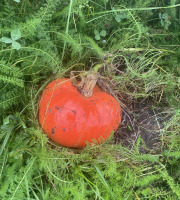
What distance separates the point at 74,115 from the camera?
5.65 feet

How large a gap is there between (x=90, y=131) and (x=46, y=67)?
27.3 inches

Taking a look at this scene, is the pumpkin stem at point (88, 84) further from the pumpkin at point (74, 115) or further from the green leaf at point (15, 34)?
the green leaf at point (15, 34)

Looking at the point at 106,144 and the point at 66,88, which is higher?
the point at 66,88

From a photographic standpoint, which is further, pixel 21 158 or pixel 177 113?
pixel 177 113

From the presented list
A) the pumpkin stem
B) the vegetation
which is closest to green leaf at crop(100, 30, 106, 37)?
the vegetation

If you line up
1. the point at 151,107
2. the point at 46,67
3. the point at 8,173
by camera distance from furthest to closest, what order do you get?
1. the point at 151,107
2. the point at 46,67
3. the point at 8,173

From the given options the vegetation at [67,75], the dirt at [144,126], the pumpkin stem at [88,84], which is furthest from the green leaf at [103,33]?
the dirt at [144,126]

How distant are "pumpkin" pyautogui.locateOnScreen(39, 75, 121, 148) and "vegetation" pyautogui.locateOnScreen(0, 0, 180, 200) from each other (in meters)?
0.08

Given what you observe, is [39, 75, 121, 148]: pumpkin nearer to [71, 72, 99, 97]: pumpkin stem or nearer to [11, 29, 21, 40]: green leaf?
[71, 72, 99, 97]: pumpkin stem

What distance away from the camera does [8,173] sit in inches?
67.6

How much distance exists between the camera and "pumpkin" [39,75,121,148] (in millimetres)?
1729

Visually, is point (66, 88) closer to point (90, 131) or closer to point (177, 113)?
point (90, 131)

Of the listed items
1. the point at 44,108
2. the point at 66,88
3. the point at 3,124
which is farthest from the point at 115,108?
the point at 3,124

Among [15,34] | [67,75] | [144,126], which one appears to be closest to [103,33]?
[67,75]
